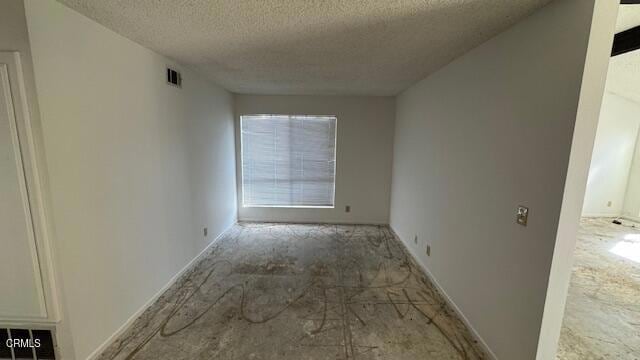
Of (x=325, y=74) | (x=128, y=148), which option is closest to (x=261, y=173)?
(x=325, y=74)

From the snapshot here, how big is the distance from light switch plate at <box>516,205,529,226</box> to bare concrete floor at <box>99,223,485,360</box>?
3.52 ft

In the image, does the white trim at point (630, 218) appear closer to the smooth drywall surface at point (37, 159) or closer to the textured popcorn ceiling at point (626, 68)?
the textured popcorn ceiling at point (626, 68)

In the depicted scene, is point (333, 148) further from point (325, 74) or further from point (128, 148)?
point (128, 148)

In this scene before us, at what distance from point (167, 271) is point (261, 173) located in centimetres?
251

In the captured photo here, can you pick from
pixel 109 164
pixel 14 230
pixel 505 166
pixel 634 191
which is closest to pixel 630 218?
pixel 634 191

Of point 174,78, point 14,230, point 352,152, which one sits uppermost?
point 174,78

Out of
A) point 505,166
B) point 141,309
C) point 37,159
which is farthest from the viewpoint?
point 141,309

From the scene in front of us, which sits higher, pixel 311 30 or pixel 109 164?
pixel 311 30

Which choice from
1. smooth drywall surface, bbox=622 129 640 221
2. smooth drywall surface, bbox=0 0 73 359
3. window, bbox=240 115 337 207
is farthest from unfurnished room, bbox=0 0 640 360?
smooth drywall surface, bbox=622 129 640 221

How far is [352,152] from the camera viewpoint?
4762 mm

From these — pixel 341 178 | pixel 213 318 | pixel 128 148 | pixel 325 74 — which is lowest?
pixel 213 318

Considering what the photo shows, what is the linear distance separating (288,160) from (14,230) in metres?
3.63

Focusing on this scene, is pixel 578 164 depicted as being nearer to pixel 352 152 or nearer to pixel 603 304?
pixel 603 304

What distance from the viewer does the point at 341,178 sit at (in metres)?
4.84
